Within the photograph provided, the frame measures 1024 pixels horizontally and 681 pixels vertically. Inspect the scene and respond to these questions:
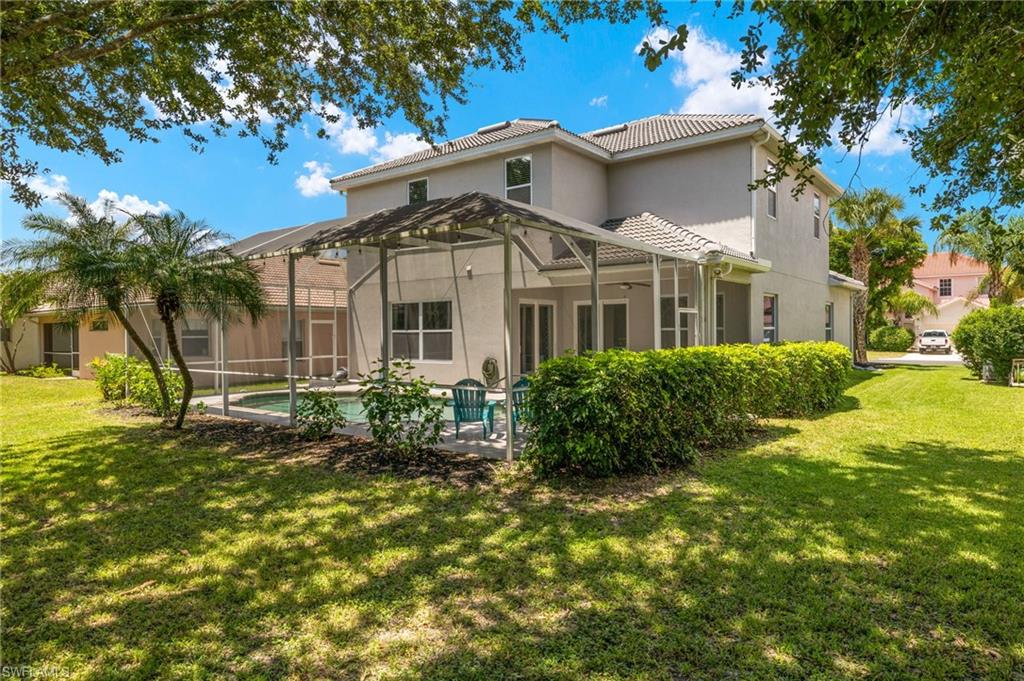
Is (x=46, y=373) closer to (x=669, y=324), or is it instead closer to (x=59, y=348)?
(x=59, y=348)

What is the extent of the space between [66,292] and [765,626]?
1171cm

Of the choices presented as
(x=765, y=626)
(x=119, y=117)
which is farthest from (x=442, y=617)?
(x=119, y=117)

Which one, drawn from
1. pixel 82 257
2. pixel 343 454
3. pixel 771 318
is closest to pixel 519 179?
pixel 771 318

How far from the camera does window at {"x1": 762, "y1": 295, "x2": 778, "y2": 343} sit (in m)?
15.8

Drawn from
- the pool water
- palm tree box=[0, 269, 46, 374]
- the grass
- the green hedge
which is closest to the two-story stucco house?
the pool water

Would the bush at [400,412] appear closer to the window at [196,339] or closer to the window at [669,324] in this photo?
the window at [669,324]

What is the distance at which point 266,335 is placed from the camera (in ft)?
65.9

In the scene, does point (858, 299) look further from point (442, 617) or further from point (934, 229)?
point (442, 617)

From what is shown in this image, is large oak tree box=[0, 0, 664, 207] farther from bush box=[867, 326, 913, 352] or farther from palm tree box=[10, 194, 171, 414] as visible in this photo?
bush box=[867, 326, 913, 352]

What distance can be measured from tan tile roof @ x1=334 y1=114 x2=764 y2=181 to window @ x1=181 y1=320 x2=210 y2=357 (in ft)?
21.8

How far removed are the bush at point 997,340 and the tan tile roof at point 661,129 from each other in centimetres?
1038

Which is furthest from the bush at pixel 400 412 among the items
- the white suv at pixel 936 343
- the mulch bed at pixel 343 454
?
the white suv at pixel 936 343

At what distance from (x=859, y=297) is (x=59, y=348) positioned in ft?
120

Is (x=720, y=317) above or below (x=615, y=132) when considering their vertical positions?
below
